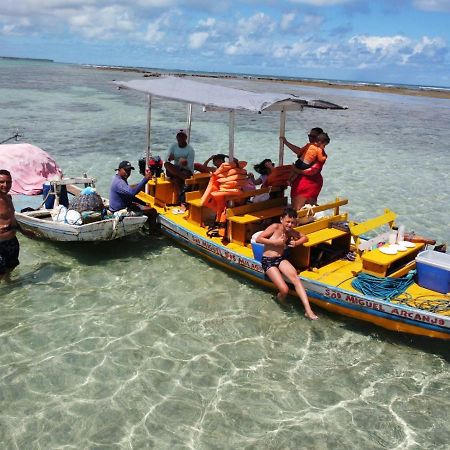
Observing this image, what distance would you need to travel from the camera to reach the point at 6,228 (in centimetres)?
746

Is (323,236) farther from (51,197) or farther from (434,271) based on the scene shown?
(51,197)

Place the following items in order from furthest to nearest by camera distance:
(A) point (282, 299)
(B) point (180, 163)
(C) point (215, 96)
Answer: (B) point (180, 163)
(C) point (215, 96)
(A) point (282, 299)

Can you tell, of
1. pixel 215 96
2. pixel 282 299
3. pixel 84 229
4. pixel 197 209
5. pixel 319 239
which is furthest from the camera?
pixel 197 209

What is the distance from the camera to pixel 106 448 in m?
5.06

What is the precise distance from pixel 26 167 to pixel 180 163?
13.6ft

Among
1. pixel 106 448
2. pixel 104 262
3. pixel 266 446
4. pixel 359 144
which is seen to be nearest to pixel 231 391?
pixel 266 446

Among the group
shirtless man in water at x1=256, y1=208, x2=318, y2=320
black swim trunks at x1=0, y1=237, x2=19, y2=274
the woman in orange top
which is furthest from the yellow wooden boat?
black swim trunks at x1=0, y1=237, x2=19, y2=274

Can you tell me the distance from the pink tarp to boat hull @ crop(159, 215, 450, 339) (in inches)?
209

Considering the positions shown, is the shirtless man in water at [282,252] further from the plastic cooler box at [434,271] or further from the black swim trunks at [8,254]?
the black swim trunks at [8,254]

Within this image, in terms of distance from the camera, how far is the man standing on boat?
31.0 ft

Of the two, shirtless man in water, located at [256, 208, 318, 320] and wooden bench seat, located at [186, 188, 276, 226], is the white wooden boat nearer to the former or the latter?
wooden bench seat, located at [186, 188, 276, 226]

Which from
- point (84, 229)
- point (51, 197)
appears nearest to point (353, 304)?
point (84, 229)

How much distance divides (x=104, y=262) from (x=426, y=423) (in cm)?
636

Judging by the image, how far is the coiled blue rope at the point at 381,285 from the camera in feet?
22.2
